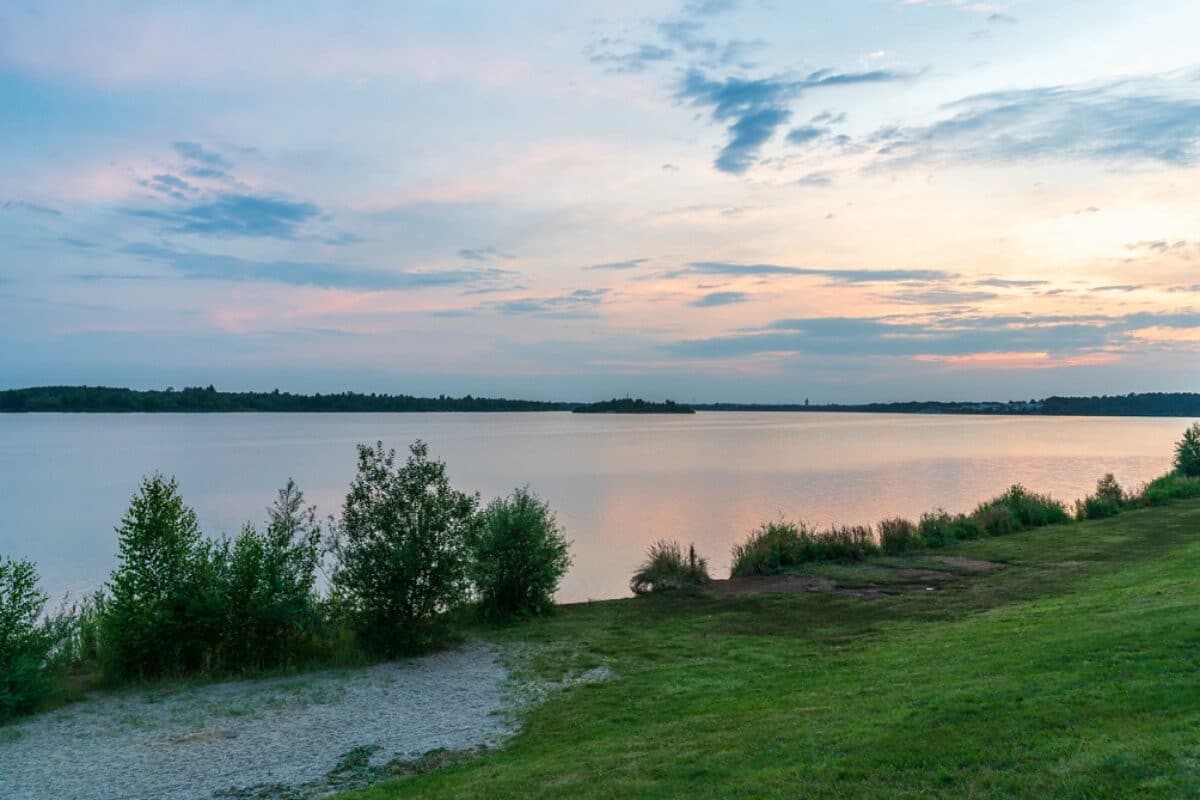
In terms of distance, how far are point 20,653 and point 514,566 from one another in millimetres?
8105

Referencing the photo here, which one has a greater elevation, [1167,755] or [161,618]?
[1167,755]

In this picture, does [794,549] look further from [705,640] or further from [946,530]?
[705,640]

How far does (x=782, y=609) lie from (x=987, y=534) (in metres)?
12.1

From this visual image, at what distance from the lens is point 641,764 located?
725cm

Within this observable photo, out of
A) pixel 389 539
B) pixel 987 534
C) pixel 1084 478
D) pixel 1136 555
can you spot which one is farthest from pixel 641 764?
pixel 1084 478

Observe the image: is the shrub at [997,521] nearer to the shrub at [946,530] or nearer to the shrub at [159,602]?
the shrub at [946,530]

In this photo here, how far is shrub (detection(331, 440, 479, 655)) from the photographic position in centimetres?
1373

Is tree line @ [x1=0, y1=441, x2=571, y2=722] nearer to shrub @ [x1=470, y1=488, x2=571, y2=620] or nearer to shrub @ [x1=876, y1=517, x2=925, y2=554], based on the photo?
shrub @ [x1=470, y1=488, x2=571, y2=620]

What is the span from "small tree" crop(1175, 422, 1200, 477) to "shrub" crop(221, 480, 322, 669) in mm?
38708

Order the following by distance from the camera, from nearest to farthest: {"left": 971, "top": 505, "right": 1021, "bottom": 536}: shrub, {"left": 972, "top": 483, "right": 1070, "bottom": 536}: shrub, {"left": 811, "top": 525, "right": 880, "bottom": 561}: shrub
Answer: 1. {"left": 811, "top": 525, "right": 880, "bottom": 561}: shrub
2. {"left": 971, "top": 505, "right": 1021, "bottom": 536}: shrub
3. {"left": 972, "top": 483, "right": 1070, "bottom": 536}: shrub

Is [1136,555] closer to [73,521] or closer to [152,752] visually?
[152,752]

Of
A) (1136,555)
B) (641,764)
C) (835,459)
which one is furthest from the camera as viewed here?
(835,459)

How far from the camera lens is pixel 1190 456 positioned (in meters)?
37.4

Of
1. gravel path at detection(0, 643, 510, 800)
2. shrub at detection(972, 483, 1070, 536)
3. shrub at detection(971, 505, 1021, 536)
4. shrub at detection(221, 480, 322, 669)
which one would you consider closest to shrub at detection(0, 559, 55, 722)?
gravel path at detection(0, 643, 510, 800)
